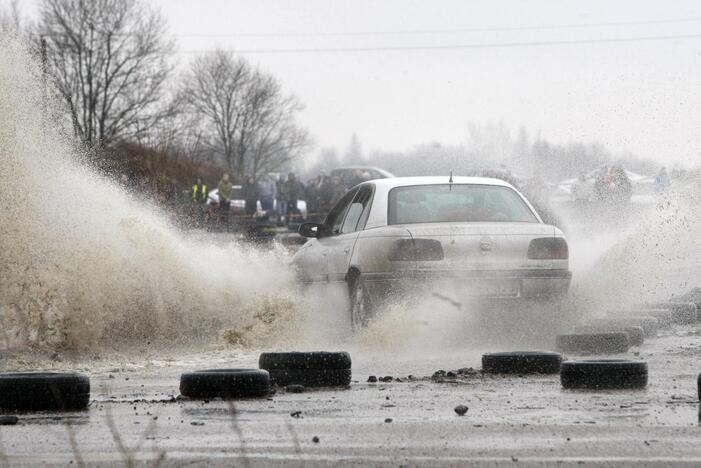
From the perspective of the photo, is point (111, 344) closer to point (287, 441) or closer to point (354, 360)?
point (354, 360)

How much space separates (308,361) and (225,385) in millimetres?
854

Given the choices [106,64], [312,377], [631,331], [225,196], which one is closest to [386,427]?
[312,377]

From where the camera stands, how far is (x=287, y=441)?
20.2ft

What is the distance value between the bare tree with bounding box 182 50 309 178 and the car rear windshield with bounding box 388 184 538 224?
83424 millimetres

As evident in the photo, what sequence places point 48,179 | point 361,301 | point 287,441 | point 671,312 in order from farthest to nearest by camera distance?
point 48,179 → point 671,312 → point 361,301 → point 287,441

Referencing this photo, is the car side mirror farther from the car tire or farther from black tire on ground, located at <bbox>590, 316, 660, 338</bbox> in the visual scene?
black tire on ground, located at <bbox>590, 316, 660, 338</bbox>

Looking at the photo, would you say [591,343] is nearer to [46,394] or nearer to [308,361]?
[308,361]

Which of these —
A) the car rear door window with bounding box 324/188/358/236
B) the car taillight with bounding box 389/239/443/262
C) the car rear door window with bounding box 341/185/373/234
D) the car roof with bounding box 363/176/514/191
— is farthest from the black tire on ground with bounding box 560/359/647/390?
the car rear door window with bounding box 324/188/358/236

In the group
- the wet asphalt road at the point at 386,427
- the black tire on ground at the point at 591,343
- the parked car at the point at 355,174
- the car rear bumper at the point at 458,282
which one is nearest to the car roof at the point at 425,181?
the car rear bumper at the point at 458,282

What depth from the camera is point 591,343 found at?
1040 cm

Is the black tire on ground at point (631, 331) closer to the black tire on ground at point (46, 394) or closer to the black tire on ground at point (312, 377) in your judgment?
the black tire on ground at point (312, 377)

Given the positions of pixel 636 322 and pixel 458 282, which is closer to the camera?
pixel 458 282

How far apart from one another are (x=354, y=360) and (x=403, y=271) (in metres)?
0.87

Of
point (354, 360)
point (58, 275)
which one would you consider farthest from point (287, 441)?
point (58, 275)
